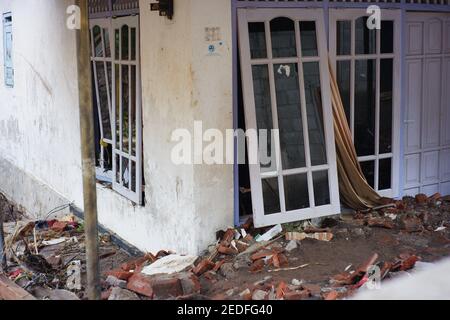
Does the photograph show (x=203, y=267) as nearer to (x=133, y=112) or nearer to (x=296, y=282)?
(x=296, y=282)

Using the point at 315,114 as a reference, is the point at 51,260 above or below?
below

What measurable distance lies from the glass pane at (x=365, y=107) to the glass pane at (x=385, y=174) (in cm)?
26

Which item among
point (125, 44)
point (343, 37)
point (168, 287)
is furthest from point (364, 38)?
point (168, 287)

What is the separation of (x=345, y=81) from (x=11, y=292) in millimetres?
4266

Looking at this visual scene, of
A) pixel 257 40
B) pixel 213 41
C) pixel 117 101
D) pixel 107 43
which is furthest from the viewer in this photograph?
pixel 107 43

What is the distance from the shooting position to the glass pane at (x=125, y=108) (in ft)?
26.0

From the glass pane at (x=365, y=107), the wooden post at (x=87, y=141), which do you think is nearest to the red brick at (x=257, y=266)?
the wooden post at (x=87, y=141)

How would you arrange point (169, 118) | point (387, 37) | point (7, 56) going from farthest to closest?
point (7, 56)
point (387, 37)
point (169, 118)

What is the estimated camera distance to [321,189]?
23.5 feet

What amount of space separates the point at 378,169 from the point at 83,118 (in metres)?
4.07

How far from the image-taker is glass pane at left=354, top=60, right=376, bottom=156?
764 cm

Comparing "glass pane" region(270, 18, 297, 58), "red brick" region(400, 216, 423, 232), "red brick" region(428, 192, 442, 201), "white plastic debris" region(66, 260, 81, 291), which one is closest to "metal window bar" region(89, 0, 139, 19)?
"glass pane" region(270, 18, 297, 58)

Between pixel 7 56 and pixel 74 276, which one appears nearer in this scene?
pixel 74 276
